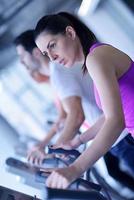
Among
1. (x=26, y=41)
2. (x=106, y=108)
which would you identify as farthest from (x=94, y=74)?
(x=26, y=41)

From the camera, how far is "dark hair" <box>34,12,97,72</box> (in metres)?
1.01

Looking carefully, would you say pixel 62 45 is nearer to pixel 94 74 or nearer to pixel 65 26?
pixel 65 26

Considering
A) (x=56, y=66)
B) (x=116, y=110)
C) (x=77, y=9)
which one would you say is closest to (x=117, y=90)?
(x=116, y=110)

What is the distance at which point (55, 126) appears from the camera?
1.13m

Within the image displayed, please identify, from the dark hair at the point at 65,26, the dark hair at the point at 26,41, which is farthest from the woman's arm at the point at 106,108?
the dark hair at the point at 26,41

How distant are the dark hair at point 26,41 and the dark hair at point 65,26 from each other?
0.18 feet

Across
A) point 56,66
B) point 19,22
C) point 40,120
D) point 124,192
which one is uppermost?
point 19,22

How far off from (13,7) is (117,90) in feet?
1.81

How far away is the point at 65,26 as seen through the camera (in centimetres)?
101

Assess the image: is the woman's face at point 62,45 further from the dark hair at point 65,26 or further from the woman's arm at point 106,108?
the woman's arm at point 106,108

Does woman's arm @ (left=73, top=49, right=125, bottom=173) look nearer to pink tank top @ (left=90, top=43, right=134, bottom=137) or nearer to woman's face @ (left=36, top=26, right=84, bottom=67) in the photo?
pink tank top @ (left=90, top=43, right=134, bottom=137)

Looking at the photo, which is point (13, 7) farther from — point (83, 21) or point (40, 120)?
point (40, 120)

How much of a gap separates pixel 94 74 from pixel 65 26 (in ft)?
0.87

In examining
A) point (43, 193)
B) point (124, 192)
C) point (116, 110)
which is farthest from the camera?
point (124, 192)
